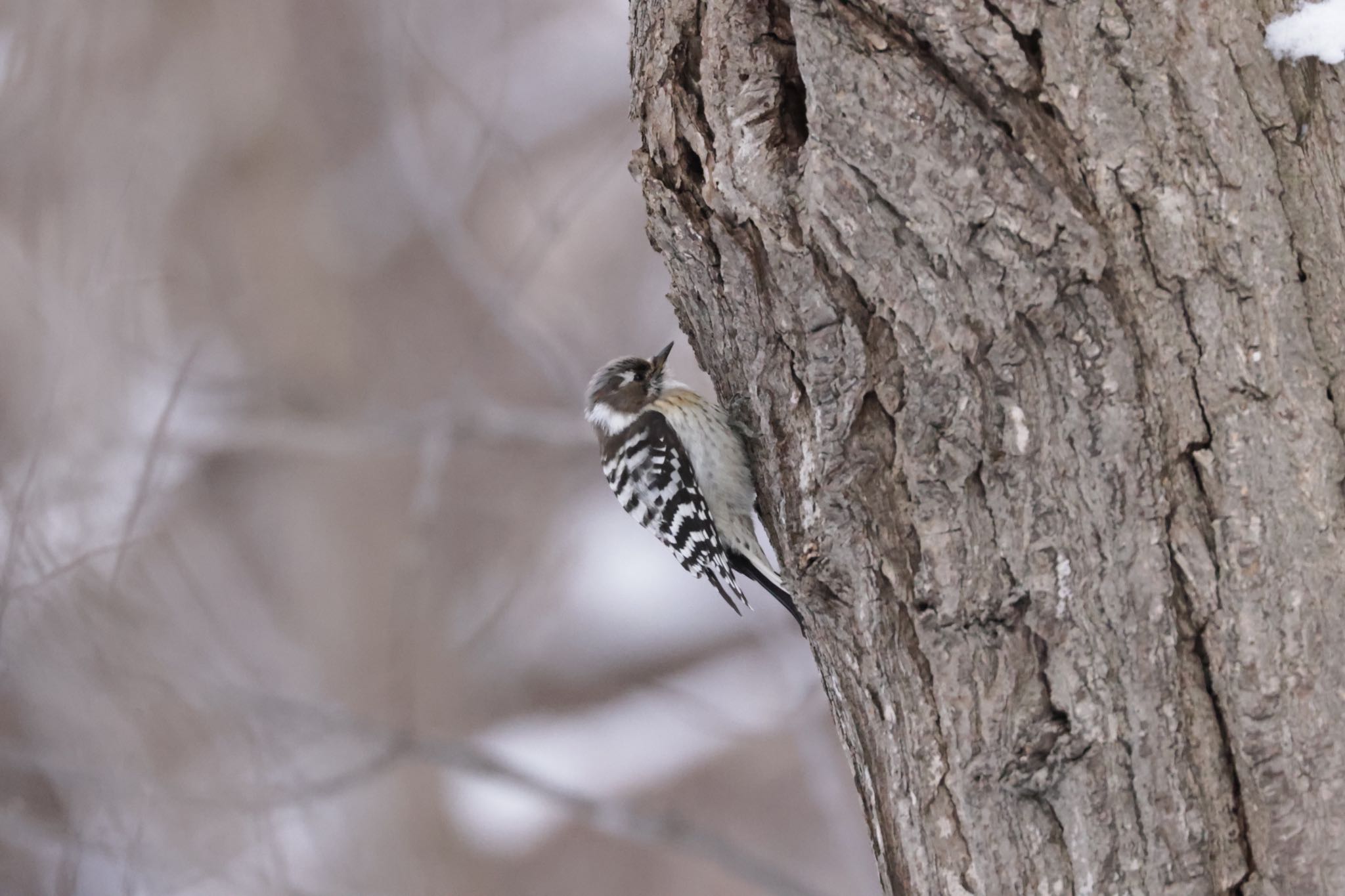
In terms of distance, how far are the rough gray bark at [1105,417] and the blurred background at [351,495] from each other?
271 cm

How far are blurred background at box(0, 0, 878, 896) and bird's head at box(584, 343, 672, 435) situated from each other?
47.9 inches

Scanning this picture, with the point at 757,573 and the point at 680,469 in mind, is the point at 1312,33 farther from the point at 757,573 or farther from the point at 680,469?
the point at 757,573

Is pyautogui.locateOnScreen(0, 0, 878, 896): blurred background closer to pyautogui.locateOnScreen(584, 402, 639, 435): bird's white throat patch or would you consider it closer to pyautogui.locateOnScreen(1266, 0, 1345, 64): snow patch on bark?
pyautogui.locateOnScreen(584, 402, 639, 435): bird's white throat patch

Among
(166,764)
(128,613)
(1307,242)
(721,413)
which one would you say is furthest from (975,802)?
(166,764)

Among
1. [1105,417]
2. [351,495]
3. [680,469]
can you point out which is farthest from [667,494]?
[351,495]

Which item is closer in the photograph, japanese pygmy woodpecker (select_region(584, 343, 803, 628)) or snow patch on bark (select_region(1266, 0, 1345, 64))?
snow patch on bark (select_region(1266, 0, 1345, 64))

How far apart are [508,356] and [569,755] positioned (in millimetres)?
2594

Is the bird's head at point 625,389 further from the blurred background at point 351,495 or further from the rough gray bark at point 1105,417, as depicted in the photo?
the rough gray bark at point 1105,417

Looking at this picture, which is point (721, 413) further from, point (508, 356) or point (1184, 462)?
point (508, 356)

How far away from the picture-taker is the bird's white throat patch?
389 centimetres

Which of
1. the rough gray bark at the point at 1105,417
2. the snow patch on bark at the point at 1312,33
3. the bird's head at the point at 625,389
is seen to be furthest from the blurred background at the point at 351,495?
the snow patch on bark at the point at 1312,33

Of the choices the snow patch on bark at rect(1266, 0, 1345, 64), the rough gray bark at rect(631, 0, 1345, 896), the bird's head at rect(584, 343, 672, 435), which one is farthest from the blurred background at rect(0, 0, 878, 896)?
the snow patch on bark at rect(1266, 0, 1345, 64)

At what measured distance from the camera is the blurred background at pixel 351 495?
159 inches

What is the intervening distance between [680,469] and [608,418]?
0.54 metres
